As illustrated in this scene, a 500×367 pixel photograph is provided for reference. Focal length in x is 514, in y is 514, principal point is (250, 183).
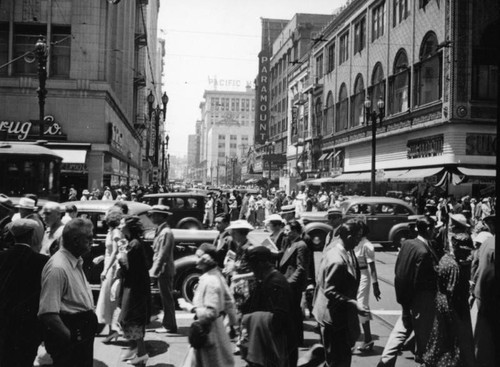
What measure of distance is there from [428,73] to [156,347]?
30.5 meters

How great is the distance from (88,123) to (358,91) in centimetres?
2526

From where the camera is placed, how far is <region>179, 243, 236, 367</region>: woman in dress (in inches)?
179

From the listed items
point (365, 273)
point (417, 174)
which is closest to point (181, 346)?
point (365, 273)

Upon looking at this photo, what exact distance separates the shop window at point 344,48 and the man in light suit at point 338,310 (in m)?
47.5

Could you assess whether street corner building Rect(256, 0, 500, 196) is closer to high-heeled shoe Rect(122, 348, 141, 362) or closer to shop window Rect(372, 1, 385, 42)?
shop window Rect(372, 1, 385, 42)

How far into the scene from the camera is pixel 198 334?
443cm

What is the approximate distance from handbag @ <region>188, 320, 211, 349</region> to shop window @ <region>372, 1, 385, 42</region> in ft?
135

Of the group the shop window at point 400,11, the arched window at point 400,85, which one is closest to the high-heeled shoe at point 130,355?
the arched window at point 400,85

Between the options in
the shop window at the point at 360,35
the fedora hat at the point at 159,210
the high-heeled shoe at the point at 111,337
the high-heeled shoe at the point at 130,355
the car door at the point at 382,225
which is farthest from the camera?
the shop window at the point at 360,35

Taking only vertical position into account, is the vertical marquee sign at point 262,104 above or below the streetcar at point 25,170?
above

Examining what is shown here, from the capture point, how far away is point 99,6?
106ft

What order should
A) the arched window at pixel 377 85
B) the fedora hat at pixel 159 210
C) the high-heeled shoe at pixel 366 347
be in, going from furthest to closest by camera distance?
the arched window at pixel 377 85 < the fedora hat at pixel 159 210 < the high-heeled shoe at pixel 366 347

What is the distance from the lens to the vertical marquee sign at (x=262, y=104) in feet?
296

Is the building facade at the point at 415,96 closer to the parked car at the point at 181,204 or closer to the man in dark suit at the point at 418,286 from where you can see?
the parked car at the point at 181,204
